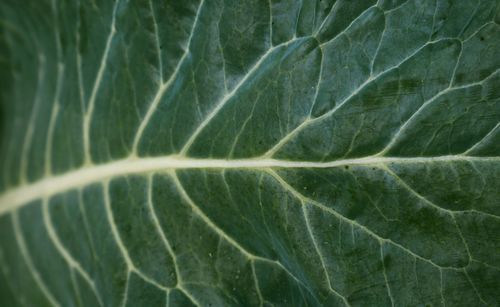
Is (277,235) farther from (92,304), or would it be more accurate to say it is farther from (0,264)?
(0,264)

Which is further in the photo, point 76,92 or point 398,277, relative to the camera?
point 76,92

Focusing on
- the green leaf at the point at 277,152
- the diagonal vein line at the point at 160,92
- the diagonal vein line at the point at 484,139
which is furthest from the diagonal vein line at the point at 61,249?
the diagonal vein line at the point at 484,139

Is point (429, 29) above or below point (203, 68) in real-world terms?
below

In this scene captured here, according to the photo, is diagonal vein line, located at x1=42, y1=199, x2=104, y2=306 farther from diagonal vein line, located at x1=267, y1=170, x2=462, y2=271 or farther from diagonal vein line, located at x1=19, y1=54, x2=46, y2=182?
diagonal vein line, located at x1=267, y1=170, x2=462, y2=271

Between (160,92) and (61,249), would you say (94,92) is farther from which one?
(61,249)

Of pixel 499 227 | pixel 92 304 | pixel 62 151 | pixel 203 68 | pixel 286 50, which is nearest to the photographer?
pixel 499 227

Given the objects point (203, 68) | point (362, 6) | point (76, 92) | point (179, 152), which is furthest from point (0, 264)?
point (362, 6)

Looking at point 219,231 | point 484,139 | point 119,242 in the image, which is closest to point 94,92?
point 119,242

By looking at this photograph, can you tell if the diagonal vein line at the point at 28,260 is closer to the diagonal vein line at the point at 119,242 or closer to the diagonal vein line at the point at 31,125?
the diagonal vein line at the point at 31,125
